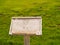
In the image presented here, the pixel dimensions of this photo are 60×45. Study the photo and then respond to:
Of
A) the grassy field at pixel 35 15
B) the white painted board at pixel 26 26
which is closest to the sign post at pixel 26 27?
the white painted board at pixel 26 26

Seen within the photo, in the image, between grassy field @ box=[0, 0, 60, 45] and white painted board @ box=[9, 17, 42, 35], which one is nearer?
white painted board @ box=[9, 17, 42, 35]

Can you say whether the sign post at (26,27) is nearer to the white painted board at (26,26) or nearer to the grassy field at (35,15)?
the white painted board at (26,26)

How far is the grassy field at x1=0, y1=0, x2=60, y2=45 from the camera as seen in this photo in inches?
195

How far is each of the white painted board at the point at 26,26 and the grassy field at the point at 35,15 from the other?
1.32 meters

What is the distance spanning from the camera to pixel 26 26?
3.49 m

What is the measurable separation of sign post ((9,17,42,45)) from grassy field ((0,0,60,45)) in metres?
1.32

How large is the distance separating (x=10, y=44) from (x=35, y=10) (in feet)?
6.71

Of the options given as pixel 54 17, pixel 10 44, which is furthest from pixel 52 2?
pixel 10 44

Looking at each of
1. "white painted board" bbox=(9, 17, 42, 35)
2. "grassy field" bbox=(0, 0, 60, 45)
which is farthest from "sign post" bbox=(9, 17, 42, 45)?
"grassy field" bbox=(0, 0, 60, 45)

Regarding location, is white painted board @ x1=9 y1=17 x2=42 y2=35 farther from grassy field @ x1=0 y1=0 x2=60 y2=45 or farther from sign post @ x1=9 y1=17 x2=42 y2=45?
grassy field @ x1=0 y1=0 x2=60 y2=45

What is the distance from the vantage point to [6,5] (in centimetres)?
704

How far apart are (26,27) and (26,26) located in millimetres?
27

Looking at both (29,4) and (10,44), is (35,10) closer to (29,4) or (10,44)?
(29,4)

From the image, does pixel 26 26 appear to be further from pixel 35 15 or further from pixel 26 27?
pixel 35 15
